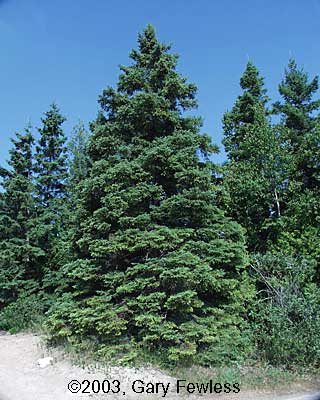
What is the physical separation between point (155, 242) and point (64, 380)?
3056 mm

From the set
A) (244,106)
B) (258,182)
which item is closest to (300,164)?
(258,182)

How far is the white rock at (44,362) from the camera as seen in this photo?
6.89m

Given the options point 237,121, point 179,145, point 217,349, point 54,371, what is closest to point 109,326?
point 54,371

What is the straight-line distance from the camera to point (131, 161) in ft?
26.8

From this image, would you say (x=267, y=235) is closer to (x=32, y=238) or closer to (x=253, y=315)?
(x=253, y=315)

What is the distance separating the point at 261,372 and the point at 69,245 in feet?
18.4

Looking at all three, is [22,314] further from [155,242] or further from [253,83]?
[253,83]

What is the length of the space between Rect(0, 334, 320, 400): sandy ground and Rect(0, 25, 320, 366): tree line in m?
0.46

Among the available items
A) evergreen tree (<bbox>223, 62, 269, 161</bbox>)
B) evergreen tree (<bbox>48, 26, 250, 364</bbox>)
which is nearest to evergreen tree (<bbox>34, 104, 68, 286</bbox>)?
evergreen tree (<bbox>48, 26, 250, 364</bbox>)

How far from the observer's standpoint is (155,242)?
23.4ft

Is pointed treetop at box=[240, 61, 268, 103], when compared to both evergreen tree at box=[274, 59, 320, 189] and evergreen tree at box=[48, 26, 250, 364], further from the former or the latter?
evergreen tree at box=[48, 26, 250, 364]

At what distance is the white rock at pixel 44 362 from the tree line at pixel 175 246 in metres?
0.57

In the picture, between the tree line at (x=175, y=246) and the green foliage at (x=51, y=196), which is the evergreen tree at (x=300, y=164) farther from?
the green foliage at (x=51, y=196)

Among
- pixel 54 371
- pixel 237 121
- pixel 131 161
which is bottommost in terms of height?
pixel 54 371
